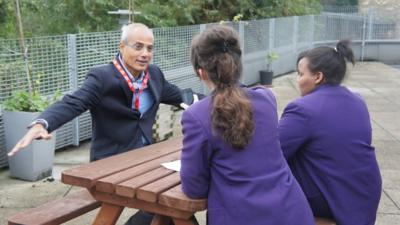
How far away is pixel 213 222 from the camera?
96.7 inches

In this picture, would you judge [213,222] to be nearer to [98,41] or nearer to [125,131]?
[125,131]

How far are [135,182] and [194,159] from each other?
Result: 1.40 ft

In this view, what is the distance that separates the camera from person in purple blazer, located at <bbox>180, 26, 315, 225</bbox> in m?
2.36

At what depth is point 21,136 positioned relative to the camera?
5246 millimetres

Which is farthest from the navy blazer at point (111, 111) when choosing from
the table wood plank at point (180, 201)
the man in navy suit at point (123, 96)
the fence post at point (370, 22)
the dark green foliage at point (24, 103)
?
the fence post at point (370, 22)

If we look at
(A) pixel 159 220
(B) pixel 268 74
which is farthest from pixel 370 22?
(A) pixel 159 220

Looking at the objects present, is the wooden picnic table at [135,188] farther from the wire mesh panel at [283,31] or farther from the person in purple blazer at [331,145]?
the wire mesh panel at [283,31]

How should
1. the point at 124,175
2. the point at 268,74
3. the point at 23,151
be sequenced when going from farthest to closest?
the point at 268,74 < the point at 23,151 < the point at 124,175

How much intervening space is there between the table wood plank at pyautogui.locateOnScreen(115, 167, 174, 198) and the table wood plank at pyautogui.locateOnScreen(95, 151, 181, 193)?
0.03 m

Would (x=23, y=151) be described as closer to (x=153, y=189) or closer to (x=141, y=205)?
(x=141, y=205)

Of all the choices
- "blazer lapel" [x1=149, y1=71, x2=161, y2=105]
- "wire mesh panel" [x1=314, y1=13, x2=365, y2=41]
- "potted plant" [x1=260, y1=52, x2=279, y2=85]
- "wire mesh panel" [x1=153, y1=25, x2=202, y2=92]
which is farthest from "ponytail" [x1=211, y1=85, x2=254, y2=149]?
"wire mesh panel" [x1=314, y1=13, x2=365, y2=41]

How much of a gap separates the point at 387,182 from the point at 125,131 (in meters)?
3.06

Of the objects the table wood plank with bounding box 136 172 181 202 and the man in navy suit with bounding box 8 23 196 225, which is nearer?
the table wood plank with bounding box 136 172 181 202

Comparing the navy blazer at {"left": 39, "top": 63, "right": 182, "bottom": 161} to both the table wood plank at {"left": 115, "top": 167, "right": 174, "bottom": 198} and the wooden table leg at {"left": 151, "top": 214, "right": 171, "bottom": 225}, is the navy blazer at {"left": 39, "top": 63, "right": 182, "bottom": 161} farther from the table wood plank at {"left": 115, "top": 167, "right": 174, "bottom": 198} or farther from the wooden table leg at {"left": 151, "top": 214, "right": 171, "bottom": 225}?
the wooden table leg at {"left": 151, "top": 214, "right": 171, "bottom": 225}
